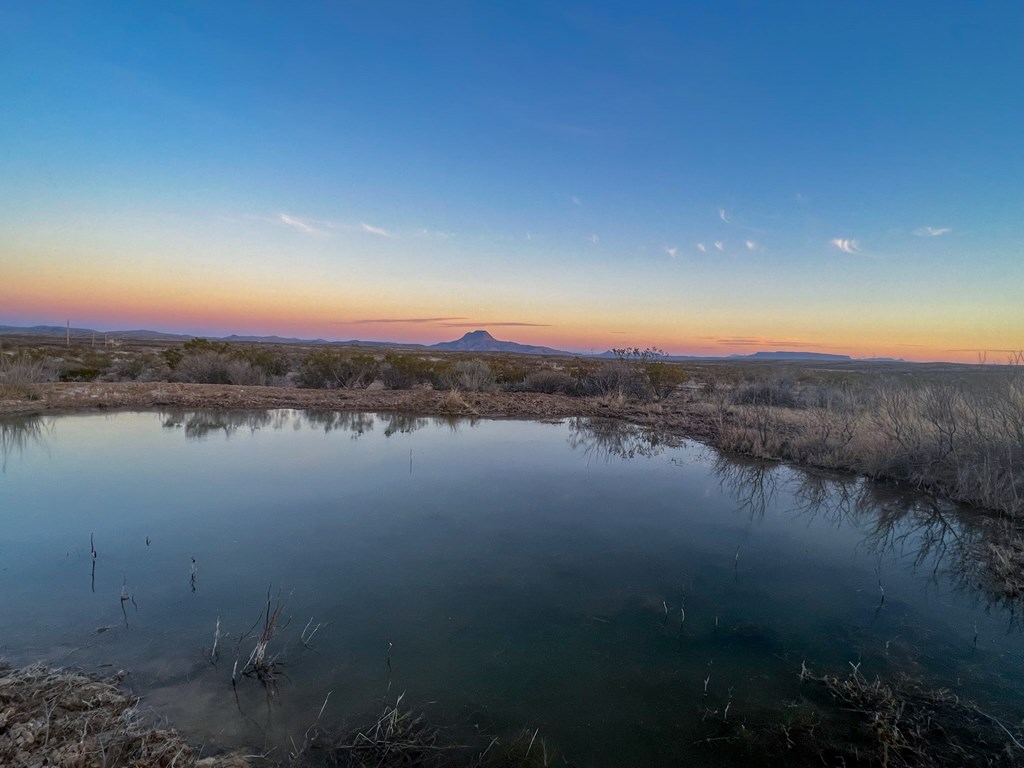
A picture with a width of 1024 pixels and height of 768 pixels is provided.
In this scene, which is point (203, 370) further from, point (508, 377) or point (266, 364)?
point (508, 377)

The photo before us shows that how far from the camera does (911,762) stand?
2.75 metres

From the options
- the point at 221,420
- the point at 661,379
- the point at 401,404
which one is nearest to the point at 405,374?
the point at 401,404

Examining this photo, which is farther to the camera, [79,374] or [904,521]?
[79,374]

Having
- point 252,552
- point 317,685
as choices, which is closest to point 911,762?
point 317,685

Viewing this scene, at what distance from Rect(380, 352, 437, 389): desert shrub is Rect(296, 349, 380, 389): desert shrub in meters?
0.69

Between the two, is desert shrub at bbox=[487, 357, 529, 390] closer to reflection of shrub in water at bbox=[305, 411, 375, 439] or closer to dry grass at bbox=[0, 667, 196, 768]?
reflection of shrub in water at bbox=[305, 411, 375, 439]

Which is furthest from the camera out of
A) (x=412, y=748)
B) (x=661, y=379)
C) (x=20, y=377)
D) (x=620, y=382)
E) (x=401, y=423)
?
(x=620, y=382)

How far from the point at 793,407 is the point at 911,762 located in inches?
582

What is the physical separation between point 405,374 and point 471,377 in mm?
2770

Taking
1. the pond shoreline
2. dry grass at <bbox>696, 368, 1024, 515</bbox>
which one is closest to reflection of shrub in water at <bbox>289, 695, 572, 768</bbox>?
dry grass at <bbox>696, 368, 1024, 515</bbox>

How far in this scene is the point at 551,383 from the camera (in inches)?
796

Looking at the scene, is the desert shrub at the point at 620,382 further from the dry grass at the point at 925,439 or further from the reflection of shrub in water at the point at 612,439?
the dry grass at the point at 925,439

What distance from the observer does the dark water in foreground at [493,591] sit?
123 inches

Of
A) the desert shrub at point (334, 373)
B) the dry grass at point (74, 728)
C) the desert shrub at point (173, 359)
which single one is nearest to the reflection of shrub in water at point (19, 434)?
the dry grass at point (74, 728)
